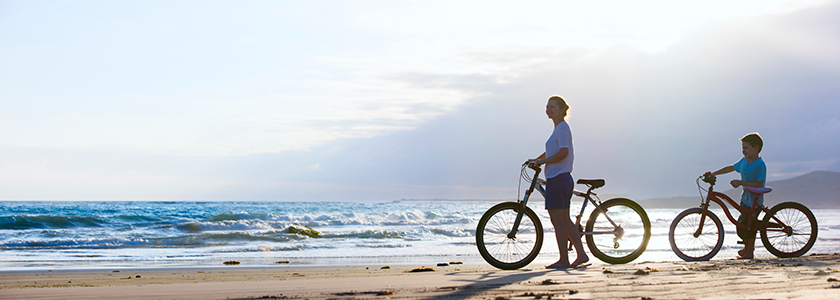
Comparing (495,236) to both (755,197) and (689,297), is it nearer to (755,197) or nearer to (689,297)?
(689,297)

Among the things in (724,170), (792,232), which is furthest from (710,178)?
(792,232)

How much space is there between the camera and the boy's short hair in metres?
6.18

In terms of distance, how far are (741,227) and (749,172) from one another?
25.9 inches

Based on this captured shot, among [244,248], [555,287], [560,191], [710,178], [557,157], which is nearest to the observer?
[555,287]

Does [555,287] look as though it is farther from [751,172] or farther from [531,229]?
[751,172]

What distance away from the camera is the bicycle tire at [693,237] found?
19.7 feet

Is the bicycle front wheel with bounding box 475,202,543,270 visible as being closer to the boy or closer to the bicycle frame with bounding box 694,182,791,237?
the bicycle frame with bounding box 694,182,791,237

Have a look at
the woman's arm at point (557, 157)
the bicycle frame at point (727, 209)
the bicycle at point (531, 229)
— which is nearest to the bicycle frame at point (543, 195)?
the bicycle at point (531, 229)

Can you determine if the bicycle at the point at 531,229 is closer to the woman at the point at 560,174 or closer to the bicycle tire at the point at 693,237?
the woman at the point at 560,174

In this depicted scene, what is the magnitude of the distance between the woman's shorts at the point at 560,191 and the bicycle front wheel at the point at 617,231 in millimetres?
474

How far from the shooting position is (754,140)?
6191mm

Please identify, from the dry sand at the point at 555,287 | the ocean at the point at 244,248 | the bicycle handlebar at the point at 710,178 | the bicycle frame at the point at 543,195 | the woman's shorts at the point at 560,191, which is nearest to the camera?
the dry sand at the point at 555,287

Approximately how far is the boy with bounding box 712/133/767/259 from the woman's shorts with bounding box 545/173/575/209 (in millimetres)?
2294

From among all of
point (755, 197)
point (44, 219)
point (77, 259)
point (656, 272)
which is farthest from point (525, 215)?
point (44, 219)
